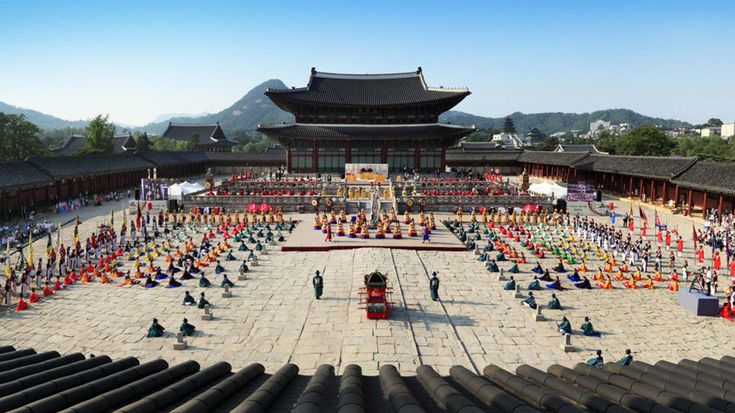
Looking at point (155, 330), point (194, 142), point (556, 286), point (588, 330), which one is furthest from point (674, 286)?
point (194, 142)

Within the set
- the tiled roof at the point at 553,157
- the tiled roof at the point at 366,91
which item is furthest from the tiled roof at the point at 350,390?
the tiled roof at the point at 553,157

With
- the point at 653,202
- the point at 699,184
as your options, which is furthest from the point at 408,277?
the point at 653,202

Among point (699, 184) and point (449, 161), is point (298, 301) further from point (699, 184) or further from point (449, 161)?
point (449, 161)

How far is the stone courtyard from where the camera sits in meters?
16.1

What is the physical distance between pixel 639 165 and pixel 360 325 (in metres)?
51.2

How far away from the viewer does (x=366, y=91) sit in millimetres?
67688

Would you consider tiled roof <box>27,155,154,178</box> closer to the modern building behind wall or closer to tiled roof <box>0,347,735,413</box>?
the modern building behind wall

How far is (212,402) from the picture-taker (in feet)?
25.1

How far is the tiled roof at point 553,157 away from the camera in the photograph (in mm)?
73375

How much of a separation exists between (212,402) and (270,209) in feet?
125

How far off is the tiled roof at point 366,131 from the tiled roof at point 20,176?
79.1 feet

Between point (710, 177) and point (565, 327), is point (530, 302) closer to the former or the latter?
point (565, 327)

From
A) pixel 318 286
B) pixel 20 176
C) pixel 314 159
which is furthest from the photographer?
pixel 314 159

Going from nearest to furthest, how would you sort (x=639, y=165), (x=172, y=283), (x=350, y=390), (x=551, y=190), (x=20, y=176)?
1. (x=350, y=390)
2. (x=172, y=283)
3. (x=20, y=176)
4. (x=551, y=190)
5. (x=639, y=165)
